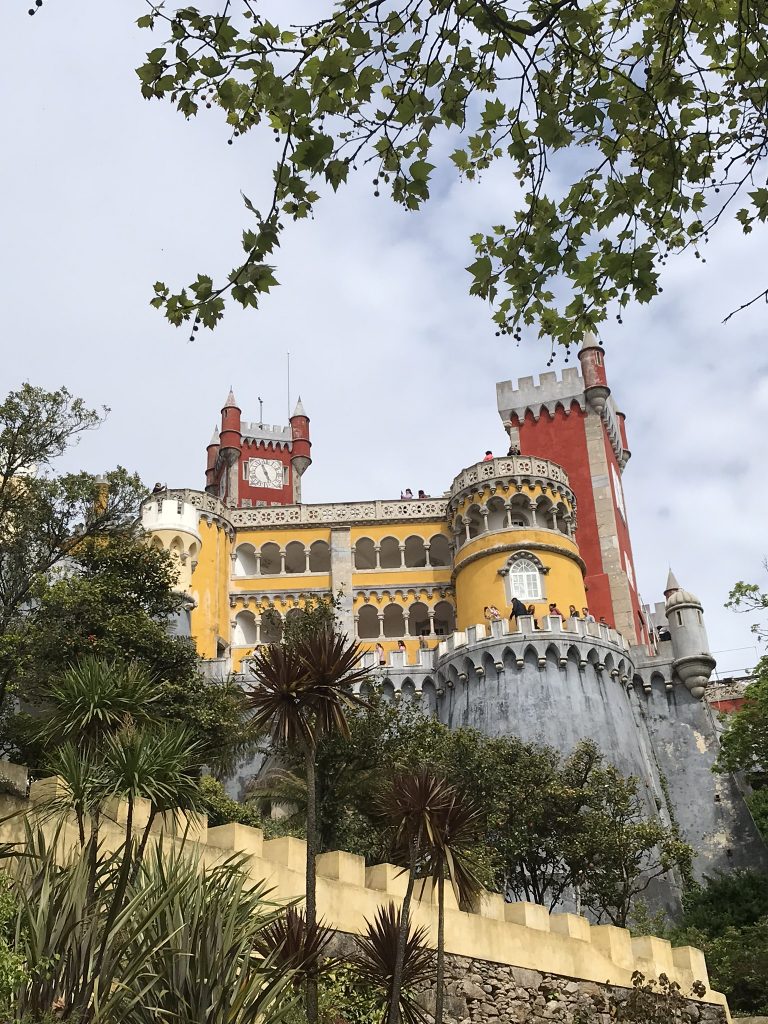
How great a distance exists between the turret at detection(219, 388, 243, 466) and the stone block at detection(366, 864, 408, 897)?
6064cm

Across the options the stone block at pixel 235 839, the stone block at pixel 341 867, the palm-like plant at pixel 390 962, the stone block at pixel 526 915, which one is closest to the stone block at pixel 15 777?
the stone block at pixel 235 839

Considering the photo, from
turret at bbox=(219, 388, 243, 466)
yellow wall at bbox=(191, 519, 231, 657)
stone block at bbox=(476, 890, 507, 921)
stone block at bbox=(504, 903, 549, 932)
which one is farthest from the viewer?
turret at bbox=(219, 388, 243, 466)

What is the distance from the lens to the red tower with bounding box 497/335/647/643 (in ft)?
185

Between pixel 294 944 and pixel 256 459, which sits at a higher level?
pixel 256 459

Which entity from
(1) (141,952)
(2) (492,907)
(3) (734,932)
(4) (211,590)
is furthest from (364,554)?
(1) (141,952)

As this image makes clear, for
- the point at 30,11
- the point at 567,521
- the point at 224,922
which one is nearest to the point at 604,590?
the point at 567,521

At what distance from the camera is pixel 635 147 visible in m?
10.8

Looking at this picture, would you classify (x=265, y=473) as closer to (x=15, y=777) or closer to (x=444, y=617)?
(x=444, y=617)

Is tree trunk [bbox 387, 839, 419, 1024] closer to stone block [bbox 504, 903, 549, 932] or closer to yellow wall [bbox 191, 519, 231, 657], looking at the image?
stone block [bbox 504, 903, 549, 932]

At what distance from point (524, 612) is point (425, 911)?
29144 millimetres

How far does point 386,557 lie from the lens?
6022cm

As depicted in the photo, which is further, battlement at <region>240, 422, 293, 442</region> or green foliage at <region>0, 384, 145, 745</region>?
battlement at <region>240, 422, 293, 442</region>

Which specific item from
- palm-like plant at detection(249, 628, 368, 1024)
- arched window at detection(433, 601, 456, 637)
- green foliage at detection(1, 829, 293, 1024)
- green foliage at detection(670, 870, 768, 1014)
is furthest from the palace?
green foliage at detection(1, 829, 293, 1024)

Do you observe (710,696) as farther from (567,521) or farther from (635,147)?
(635,147)
